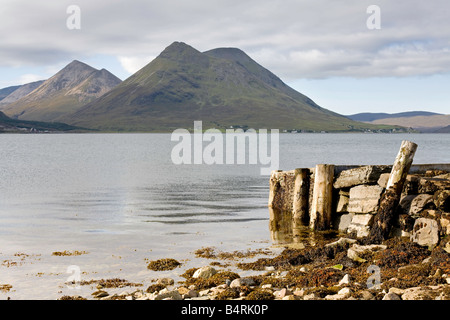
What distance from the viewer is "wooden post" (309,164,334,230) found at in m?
22.1

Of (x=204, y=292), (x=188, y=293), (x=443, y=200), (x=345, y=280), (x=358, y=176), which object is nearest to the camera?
(x=188, y=293)

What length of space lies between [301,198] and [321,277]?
11147 millimetres

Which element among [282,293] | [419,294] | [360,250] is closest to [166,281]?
[282,293]

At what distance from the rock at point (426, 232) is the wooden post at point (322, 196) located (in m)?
5.32

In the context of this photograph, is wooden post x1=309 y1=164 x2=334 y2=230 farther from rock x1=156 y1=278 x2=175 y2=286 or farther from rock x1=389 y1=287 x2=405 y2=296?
rock x1=389 y1=287 x2=405 y2=296

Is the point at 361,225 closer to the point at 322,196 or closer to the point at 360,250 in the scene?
the point at 322,196

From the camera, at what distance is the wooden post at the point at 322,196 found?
22062 mm

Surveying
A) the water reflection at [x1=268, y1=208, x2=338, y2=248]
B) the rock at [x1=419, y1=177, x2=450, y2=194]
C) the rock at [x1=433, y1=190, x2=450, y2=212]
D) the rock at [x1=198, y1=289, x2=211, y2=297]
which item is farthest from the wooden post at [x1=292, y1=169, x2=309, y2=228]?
the rock at [x1=198, y1=289, x2=211, y2=297]

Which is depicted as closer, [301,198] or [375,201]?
[375,201]

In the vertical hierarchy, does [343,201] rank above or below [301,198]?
above

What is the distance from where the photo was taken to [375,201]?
771 inches

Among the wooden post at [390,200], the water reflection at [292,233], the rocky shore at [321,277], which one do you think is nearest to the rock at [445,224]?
the rocky shore at [321,277]
